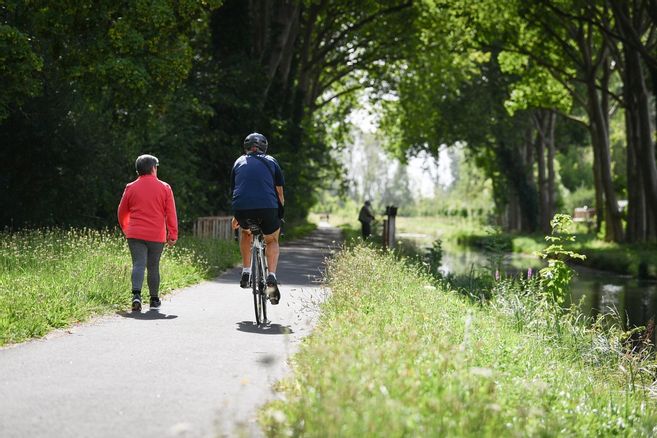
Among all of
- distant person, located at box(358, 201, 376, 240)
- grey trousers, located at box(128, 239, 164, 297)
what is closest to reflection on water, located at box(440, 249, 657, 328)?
distant person, located at box(358, 201, 376, 240)

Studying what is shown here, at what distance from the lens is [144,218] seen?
9992mm

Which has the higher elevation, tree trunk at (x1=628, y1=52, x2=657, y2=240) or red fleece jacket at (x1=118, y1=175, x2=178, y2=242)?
tree trunk at (x1=628, y1=52, x2=657, y2=240)

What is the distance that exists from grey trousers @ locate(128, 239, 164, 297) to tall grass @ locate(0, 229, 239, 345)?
40cm

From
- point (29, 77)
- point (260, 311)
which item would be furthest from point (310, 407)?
point (29, 77)

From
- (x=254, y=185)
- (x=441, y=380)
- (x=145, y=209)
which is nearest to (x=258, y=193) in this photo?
(x=254, y=185)

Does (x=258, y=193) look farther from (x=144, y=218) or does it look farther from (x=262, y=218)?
(x=144, y=218)

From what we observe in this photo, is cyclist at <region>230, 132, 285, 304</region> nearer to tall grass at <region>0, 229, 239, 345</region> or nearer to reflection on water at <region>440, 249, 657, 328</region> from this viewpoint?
tall grass at <region>0, 229, 239, 345</region>

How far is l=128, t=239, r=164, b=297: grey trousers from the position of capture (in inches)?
392

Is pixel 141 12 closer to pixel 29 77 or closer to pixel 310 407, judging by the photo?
pixel 29 77

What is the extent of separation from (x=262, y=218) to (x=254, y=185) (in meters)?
0.37

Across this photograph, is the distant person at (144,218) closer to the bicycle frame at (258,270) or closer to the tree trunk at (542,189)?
the bicycle frame at (258,270)

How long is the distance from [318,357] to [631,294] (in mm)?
15015

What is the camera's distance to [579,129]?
45.5m

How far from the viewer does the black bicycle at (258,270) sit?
8930 mm
